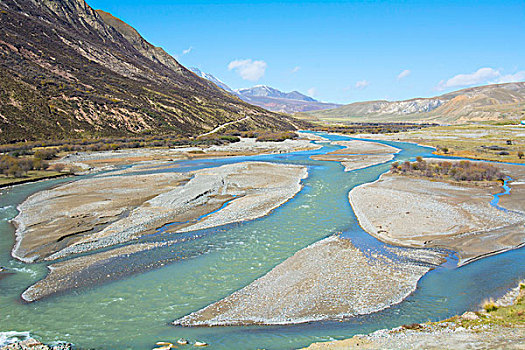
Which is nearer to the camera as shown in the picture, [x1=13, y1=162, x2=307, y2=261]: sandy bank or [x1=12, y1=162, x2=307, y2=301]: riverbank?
[x1=12, y1=162, x2=307, y2=301]: riverbank

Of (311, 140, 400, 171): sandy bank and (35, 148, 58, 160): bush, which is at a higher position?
(35, 148, 58, 160): bush

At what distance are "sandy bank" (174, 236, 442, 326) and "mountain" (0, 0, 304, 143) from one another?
61.6 meters

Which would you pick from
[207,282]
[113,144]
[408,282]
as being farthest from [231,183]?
[113,144]

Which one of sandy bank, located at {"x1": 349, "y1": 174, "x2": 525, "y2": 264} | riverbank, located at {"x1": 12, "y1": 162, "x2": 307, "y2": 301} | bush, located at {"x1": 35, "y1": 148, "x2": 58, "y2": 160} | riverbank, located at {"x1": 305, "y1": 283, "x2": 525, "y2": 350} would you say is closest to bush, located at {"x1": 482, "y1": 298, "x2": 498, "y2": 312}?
riverbank, located at {"x1": 305, "y1": 283, "x2": 525, "y2": 350}

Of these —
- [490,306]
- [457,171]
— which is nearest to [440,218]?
[490,306]

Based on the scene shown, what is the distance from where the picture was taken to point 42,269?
49.2 feet

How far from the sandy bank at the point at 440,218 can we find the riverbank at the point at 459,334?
5.36m

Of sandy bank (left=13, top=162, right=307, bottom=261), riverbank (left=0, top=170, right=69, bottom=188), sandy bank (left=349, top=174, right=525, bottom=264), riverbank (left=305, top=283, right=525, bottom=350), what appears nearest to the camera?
riverbank (left=305, top=283, right=525, bottom=350)

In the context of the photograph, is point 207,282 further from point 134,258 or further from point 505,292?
point 505,292

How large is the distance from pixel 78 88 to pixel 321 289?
8928 cm

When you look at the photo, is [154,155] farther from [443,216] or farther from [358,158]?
[443,216]

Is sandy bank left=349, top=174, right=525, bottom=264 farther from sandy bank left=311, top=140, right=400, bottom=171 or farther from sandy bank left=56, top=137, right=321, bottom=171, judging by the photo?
sandy bank left=56, top=137, right=321, bottom=171

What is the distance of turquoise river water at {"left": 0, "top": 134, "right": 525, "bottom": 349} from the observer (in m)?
10.5

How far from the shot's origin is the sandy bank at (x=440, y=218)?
56.9 ft
